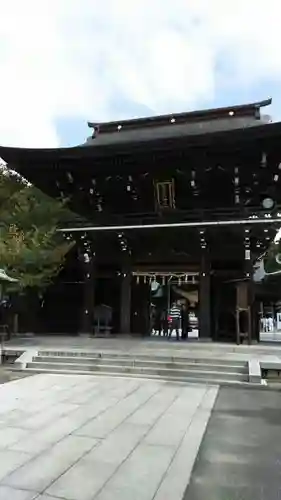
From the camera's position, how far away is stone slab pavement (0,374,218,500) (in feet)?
10.9

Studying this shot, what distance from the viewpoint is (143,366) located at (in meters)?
9.76

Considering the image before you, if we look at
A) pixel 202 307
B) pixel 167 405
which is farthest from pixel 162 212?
pixel 167 405

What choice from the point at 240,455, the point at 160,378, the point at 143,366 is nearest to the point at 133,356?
the point at 143,366

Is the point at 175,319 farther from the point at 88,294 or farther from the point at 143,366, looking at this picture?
the point at 143,366

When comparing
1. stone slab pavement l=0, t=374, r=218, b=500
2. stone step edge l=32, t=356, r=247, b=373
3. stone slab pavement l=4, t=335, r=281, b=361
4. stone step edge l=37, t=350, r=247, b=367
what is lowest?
stone slab pavement l=0, t=374, r=218, b=500

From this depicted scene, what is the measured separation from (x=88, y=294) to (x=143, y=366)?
489cm

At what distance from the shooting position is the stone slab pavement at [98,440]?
3.33 m

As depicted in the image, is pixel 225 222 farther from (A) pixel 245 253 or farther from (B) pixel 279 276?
(B) pixel 279 276

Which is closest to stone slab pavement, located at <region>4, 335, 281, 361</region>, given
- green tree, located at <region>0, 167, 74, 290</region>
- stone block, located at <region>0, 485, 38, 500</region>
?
green tree, located at <region>0, 167, 74, 290</region>

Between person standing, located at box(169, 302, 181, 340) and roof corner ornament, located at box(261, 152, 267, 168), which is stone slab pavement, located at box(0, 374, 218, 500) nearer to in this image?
roof corner ornament, located at box(261, 152, 267, 168)

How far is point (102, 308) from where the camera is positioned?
14617mm

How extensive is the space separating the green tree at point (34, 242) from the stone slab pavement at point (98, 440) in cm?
525

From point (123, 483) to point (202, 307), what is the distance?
992 cm

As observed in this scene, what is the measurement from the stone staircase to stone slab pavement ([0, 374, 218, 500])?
1.21 m
